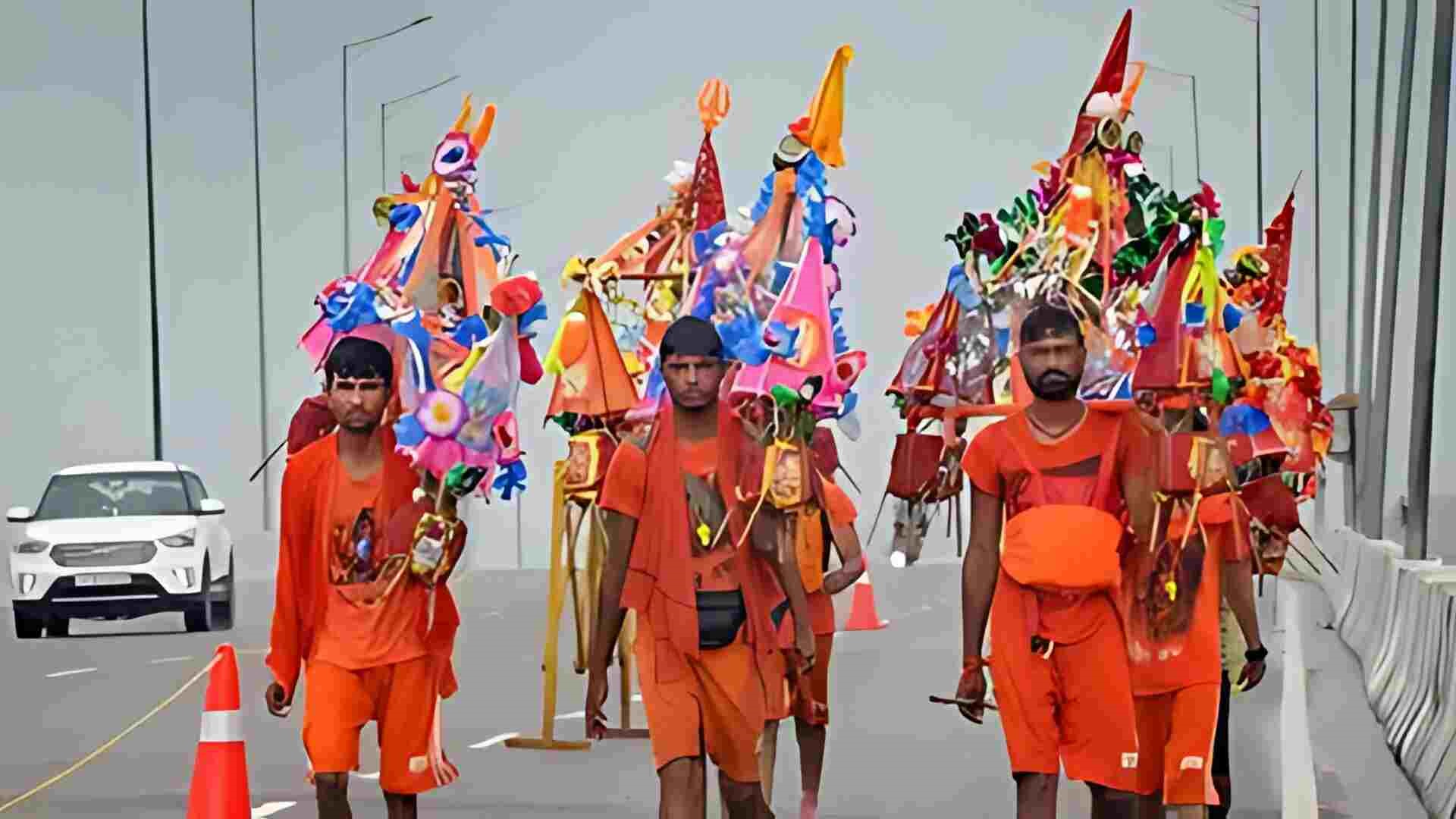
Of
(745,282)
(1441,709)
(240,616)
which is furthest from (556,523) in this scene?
(240,616)

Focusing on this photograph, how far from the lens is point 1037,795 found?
408 inches

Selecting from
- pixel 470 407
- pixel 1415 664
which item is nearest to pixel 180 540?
pixel 1415 664

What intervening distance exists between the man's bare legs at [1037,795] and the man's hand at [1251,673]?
2.18 meters

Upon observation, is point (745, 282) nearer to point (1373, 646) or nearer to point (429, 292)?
point (429, 292)

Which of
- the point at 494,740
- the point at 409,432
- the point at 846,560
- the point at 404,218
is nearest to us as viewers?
the point at 409,432

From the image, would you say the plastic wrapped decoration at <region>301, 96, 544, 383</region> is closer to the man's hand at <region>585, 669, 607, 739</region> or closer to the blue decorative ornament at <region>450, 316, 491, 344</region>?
the blue decorative ornament at <region>450, 316, 491, 344</region>

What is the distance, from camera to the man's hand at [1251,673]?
12406 millimetres

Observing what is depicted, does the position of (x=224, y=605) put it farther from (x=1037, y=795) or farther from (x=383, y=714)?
(x=1037, y=795)

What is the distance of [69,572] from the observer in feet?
96.6

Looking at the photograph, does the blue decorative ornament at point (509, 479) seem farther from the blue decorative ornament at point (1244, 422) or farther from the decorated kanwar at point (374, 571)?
the blue decorative ornament at point (1244, 422)

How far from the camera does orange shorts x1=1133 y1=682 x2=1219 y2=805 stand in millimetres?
11562

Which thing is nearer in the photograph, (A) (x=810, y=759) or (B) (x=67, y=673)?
(A) (x=810, y=759)

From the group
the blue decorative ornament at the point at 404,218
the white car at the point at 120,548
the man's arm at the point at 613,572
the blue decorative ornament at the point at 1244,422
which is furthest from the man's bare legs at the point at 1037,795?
the white car at the point at 120,548

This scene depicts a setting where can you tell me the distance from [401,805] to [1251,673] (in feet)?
11.4
